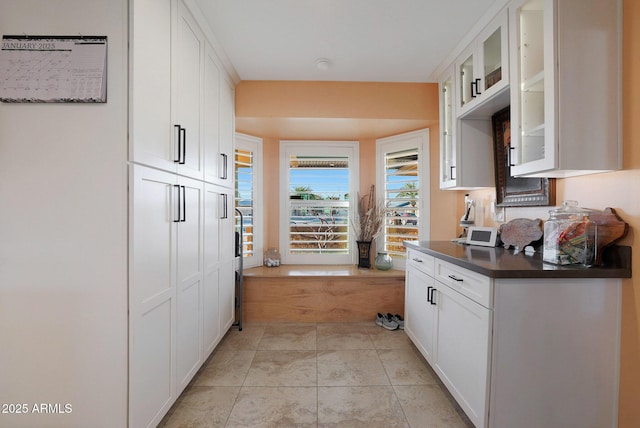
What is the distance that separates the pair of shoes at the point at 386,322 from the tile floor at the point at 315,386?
97 mm

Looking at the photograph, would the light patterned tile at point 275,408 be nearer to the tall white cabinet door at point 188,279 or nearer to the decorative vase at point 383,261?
the tall white cabinet door at point 188,279

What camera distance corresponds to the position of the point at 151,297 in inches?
52.3

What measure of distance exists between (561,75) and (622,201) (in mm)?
694

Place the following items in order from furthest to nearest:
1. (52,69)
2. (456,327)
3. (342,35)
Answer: (342,35)
(456,327)
(52,69)

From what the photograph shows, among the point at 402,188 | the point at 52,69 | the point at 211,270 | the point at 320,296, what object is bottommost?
the point at 320,296

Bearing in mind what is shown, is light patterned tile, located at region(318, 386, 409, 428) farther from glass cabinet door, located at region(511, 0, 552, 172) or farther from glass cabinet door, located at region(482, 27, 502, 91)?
glass cabinet door, located at region(482, 27, 502, 91)

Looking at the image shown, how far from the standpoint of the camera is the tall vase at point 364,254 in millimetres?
3191

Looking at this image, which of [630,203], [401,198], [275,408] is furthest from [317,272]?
[630,203]

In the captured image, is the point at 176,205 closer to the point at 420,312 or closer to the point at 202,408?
the point at 202,408

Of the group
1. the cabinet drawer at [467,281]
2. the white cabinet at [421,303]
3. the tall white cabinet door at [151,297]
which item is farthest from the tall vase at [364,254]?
the tall white cabinet door at [151,297]

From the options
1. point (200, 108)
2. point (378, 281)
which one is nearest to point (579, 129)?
point (378, 281)

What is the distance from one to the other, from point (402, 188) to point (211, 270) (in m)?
2.27

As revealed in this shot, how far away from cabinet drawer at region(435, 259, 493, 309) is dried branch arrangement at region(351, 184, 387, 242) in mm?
1370

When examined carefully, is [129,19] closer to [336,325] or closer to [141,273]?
[141,273]
